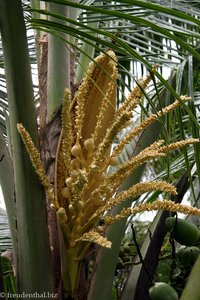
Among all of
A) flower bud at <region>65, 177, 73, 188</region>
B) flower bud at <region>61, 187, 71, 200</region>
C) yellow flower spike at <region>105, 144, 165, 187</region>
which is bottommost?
flower bud at <region>61, 187, 71, 200</region>

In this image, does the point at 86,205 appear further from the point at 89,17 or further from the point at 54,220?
the point at 89,17

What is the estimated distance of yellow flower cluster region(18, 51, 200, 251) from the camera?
1.02m

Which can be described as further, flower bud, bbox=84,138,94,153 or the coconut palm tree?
flower bud, bbox=84,138,94,153

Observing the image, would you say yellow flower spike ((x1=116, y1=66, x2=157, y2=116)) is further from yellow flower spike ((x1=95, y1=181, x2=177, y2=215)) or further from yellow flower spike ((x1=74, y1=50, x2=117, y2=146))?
yellow flower spike ((x1=95, y1=181, x2=177, y2=215))

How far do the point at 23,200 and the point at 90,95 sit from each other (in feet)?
0.84

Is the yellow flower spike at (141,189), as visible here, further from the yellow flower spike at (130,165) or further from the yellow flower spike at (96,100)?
the yellow flower spike at (96,100)

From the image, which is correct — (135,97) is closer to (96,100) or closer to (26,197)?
(96,100)

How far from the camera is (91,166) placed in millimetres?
1035

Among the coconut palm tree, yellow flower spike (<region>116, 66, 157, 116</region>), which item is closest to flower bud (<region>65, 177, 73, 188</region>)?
the coconut palm tree

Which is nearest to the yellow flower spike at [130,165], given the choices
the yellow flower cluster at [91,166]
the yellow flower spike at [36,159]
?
the yellow flower cluster at [91,166]

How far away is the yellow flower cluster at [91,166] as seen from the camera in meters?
1.02

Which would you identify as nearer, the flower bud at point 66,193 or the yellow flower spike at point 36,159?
the yellow flower spike at point 36,159

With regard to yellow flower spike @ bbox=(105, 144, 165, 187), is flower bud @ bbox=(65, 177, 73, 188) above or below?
below

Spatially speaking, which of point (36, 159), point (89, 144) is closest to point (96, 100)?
point (89, 144)
